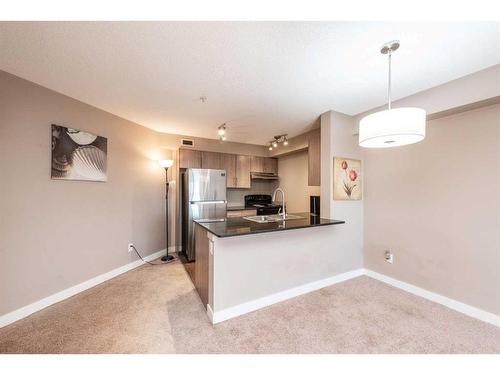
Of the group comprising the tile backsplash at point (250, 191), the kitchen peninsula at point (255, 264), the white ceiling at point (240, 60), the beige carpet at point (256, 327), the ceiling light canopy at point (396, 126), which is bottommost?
the beige carpet at point (256, 327)

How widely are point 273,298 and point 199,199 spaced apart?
219cm

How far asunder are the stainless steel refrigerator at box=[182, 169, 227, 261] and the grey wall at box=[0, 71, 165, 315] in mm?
832

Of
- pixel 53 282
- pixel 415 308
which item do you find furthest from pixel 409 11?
pixel 53 282

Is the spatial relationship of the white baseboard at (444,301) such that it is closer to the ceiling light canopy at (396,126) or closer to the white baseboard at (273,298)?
the white baseboard at (273,298)

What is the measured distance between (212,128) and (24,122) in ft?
7.60

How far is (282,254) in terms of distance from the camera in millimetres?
2332

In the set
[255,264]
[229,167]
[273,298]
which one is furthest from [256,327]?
[229,167]

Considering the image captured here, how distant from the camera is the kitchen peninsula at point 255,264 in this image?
1.96 meters

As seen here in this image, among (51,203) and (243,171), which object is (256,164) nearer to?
(243,171)

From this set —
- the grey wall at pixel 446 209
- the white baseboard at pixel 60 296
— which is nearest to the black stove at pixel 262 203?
the grey wall at pixel 446 209

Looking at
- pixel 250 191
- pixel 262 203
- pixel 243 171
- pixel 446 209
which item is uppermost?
pixel 243 171

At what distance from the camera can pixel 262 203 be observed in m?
4.96

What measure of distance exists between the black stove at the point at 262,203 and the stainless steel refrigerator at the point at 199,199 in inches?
40.4
